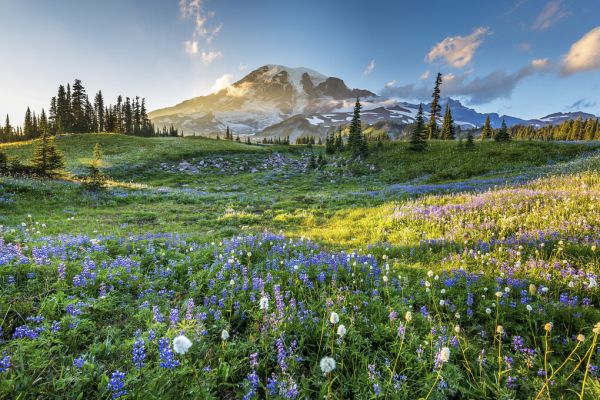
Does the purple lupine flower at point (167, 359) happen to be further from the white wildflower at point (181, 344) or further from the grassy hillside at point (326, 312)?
the white wildflower at point (181, 344)

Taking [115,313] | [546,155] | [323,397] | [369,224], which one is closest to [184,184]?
[369,224]

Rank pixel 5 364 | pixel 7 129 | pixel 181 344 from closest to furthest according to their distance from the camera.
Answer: pixel 181 344
pixel 5 364
pixel 7 129

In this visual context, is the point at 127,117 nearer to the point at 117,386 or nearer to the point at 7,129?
the point at 7,129

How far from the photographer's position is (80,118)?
303 ft

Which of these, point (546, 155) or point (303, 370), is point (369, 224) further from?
point (546, 155)

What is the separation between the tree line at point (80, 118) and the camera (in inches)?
3617

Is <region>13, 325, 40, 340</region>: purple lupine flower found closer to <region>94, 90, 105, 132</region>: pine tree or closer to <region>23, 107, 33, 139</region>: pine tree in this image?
<region>94, 90, 105, 132</region>: pine tree

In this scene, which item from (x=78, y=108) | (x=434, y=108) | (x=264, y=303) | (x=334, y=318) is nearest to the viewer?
(x=334, y=318)

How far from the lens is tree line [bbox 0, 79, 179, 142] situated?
9188 centimetres

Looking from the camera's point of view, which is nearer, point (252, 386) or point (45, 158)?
point (252, 386)

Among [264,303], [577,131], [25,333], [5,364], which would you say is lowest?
[25,333]

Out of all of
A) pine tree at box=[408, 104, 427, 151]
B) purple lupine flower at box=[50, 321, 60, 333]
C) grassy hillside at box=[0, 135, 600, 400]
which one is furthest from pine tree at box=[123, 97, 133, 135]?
purple lupine flower at box=[50, 321, 60, 333]

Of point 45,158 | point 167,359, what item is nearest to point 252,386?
point 167,359

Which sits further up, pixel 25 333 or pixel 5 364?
pixel 5 364
